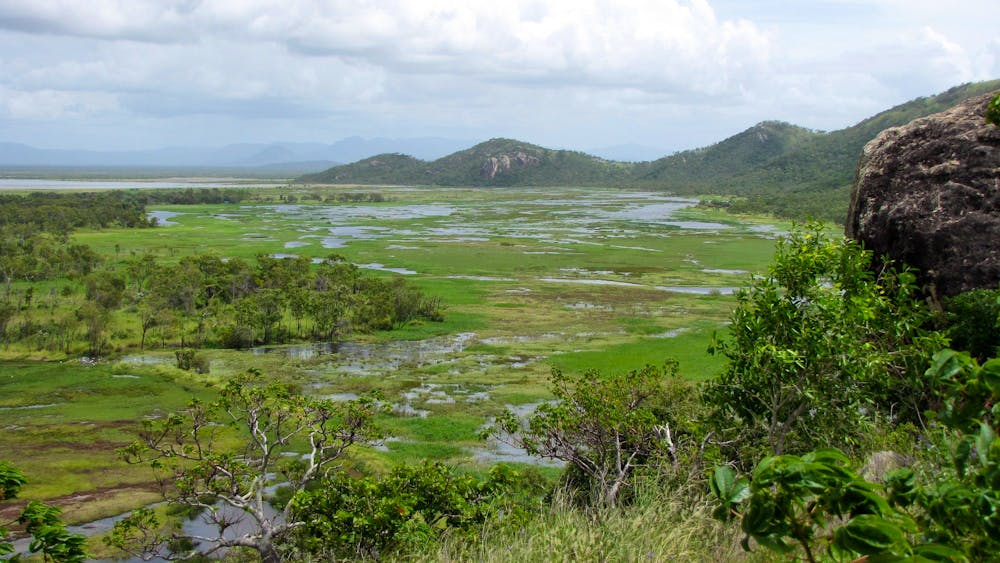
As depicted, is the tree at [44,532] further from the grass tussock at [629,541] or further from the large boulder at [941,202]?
the large boulder at [941,202]

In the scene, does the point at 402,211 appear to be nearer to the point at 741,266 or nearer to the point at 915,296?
the point at 741,266

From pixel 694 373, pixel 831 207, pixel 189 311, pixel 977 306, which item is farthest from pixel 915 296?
pixel 831 207

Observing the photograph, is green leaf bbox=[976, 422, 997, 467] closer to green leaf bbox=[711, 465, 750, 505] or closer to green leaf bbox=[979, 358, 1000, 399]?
green leaf bbox=[979, 358, 1000, 399]

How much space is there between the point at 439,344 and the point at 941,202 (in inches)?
1296

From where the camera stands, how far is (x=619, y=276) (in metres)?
65.6

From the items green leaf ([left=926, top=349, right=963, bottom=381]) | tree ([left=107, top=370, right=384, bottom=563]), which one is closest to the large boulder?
green leaf ([left=926, top=349, right=963, bottom=381])

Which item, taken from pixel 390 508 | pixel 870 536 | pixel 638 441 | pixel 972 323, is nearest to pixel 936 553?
pixel 870 536

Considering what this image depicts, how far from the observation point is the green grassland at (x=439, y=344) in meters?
27.2

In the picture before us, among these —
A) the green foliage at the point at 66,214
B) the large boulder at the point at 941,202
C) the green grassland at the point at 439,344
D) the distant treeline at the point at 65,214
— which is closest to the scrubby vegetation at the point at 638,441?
the green grassland at the point at 439,344

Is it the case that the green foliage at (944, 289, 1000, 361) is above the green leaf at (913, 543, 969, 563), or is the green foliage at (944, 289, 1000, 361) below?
below

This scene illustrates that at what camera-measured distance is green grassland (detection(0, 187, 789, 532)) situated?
27188mm

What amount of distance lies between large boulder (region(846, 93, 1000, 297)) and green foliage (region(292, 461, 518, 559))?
30.1 feet

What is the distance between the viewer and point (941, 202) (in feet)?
45.0

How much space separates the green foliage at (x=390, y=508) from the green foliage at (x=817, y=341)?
188 inches
